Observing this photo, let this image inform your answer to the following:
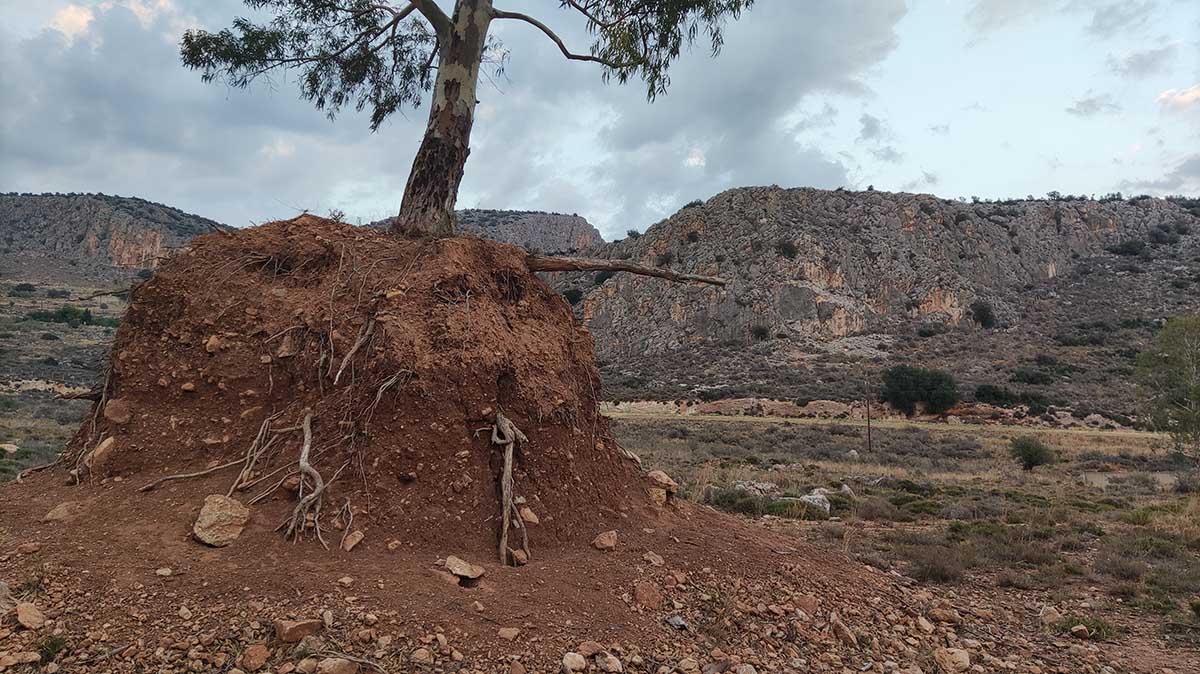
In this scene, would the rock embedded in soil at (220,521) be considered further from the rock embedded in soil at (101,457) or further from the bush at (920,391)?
the bush at (920,391)

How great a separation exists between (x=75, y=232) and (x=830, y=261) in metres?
84.8

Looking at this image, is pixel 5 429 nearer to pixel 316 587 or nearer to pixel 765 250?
pixel 316 587

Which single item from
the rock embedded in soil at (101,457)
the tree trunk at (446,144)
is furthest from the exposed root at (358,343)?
the rock embedded in soil at (101,457)

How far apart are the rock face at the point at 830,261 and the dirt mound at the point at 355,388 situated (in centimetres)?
4852

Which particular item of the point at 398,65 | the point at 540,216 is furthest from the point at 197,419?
the point at 540,216

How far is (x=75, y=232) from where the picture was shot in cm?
7631

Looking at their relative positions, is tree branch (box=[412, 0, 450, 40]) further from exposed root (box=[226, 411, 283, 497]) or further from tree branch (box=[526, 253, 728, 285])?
exposed root (box=[226, 411, 283, 497])

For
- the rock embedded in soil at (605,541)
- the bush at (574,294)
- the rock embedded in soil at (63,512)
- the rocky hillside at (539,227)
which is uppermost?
the rocky hillside at (539,227)

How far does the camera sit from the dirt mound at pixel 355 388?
4.34 meters

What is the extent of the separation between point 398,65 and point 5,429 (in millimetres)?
18723

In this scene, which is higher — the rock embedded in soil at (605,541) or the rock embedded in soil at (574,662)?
the rock embedded in soil at (605,541)

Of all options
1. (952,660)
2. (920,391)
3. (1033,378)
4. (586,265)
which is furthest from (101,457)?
(1033,378)

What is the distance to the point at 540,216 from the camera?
110 m

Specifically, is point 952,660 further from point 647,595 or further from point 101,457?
point 101,457
